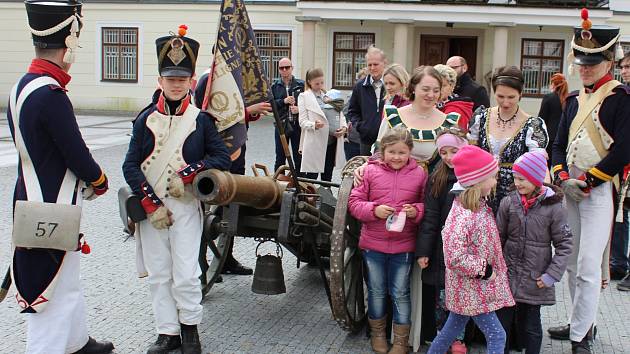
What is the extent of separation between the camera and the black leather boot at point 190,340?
4613 mm

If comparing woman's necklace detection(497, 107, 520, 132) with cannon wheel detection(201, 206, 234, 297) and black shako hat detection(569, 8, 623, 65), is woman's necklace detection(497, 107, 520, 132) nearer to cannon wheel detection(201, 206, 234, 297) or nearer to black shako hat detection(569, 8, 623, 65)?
black shako hat detection(569, 8, 623, 65)

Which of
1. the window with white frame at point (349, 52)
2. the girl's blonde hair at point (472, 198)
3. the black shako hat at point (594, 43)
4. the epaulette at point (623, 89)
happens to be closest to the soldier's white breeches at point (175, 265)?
the girl's blonde hair at point (472, 198)

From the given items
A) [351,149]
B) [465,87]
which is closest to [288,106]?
[351,149]

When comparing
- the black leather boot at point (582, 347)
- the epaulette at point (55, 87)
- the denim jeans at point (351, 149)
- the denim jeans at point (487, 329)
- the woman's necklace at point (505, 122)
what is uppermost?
the epaulette at point (55, 87)

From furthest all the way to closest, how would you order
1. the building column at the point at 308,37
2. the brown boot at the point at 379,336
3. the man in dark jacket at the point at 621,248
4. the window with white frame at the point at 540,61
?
1. the window with white frame at the point at 540,61
2. the building column at the point at 308,37
3. the man in dark jacket at the point at 621,248
4. the brown boot at the point at 379,336

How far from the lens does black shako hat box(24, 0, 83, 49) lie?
411 cm

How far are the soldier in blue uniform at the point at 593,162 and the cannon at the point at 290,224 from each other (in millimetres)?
1360

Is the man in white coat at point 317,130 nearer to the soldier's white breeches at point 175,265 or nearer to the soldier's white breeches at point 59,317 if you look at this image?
the soldier's white breeches at point 175,265

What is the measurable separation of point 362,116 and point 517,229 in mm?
3305

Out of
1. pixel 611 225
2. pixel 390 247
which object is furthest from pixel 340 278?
pixel 611 225

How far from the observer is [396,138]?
14.9 feet

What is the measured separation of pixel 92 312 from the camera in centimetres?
536

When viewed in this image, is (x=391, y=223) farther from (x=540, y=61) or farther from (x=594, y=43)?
(x=540, y=61)

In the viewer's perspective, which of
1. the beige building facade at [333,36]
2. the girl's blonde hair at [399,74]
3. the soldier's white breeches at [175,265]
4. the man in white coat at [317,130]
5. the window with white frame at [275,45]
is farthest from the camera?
the window with white frame at [275,45]
